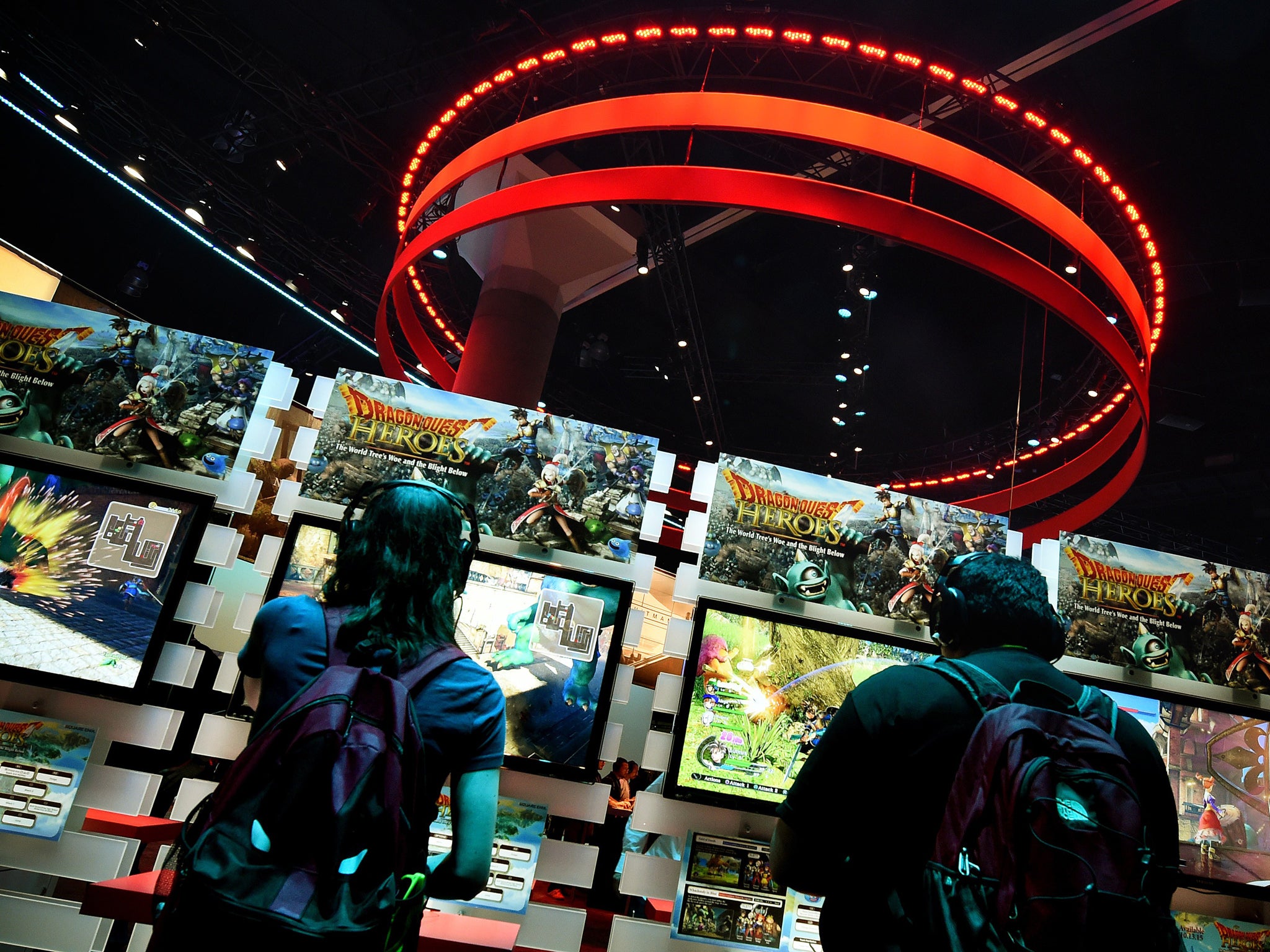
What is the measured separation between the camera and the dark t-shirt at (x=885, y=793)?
1596 millimetres

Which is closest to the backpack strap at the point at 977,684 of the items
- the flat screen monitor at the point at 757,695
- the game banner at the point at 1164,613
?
the flat screen monitor at the point at 757,695

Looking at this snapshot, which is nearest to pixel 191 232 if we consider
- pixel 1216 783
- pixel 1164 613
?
pixel 1164 613

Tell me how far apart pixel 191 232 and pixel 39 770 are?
851 centimetres

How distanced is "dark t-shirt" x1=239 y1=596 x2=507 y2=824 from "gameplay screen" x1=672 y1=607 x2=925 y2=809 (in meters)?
2.44

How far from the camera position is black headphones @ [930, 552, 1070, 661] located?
1.79m

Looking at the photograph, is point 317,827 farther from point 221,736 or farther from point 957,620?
point 221,736

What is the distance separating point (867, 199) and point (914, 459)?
34.5ft

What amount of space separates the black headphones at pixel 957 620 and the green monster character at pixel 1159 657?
2.99m

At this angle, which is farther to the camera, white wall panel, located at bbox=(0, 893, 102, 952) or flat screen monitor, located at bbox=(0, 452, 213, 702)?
flat screen monitor, located at bbox=(0, 452, 213, 702)

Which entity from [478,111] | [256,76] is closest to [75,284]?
[256,76]

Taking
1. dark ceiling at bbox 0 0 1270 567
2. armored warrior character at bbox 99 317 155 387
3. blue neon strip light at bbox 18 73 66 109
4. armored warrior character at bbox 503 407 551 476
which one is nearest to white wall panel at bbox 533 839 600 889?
armored warrior character at bbox 503 407 551 476

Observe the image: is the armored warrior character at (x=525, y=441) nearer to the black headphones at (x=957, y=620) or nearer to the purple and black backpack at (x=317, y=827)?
the black headphones at (x=957, y=620)

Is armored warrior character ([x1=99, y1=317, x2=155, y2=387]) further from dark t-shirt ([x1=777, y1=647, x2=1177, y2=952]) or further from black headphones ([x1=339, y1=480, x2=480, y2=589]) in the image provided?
dark t-shirt ([x1=777, y1=647, x2=1177, y2=952])

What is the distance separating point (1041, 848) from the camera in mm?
1460
